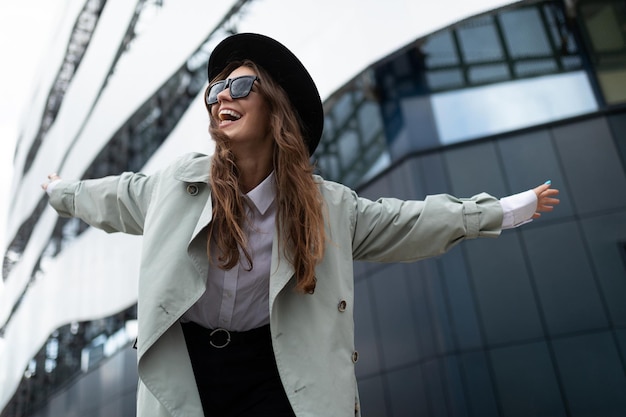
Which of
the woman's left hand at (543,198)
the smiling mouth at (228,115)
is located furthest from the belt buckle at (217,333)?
the woman's left hand at (543,198)

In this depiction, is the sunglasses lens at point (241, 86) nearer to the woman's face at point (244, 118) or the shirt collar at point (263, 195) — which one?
the woman's face at point (244, 118)

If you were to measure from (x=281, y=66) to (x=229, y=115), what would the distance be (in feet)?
1.12

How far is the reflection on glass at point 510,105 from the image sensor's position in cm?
859

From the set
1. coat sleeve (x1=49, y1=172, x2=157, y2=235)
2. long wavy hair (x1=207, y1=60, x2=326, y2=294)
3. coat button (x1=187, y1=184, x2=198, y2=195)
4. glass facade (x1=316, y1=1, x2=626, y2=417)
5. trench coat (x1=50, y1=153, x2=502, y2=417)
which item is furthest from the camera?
glass facade (x1=316, y1=1, x2=626, y2=417)

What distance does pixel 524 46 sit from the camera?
9016 millimetres

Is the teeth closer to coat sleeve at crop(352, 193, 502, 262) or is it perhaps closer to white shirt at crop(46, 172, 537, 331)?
white shirt at crop(46, 172, 537, 331)

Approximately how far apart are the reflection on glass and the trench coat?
280 inches

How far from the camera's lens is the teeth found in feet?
6.95

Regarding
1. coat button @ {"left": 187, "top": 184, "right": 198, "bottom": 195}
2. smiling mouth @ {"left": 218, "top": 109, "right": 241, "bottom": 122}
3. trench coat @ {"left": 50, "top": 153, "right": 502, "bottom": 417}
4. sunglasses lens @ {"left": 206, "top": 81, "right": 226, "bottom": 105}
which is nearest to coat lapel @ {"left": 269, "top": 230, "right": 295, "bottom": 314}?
trench coat @ {"left": 50, "top": 153, "right": 502, "bottom": 417}

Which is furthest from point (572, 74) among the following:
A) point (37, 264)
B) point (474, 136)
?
point (37, 264)

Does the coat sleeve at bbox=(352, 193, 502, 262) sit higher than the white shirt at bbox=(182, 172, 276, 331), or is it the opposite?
the coat sleeve at bbox=(352, 193, 502, 262)

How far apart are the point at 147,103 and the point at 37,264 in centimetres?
1018

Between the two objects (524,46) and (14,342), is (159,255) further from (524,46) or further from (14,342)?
(14,342)

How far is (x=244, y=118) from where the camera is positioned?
6.96 feet
